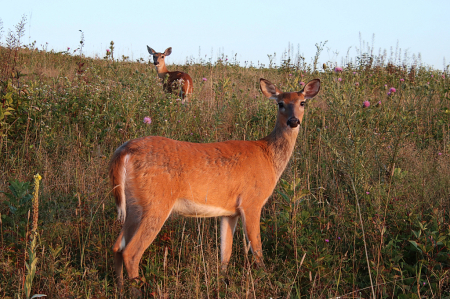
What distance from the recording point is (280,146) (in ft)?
13.4

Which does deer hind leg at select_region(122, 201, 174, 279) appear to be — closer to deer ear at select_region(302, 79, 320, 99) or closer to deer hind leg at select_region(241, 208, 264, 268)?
deer hind leg at select_region(241, 208, 264, 268)

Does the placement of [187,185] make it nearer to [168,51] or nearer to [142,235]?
[142,235]

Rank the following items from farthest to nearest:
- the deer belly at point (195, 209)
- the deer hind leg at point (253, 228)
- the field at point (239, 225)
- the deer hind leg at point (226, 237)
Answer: the deer hind leg at point (226, 237), the deer hind leg at point (253, 228), the deer belly at point (195, 209), the field at point (239, 225)

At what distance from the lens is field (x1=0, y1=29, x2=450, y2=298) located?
2.88 meters

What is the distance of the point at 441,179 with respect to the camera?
167 inches

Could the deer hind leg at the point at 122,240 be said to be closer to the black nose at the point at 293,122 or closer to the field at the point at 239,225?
the field at the point at 239,225

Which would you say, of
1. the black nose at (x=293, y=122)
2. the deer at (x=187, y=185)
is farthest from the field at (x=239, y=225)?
the black nose at (x=293, y=122)

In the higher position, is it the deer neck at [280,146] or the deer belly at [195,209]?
the deer neck at [280,146]

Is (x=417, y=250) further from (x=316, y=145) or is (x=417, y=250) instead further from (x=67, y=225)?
(x=67, y=225)

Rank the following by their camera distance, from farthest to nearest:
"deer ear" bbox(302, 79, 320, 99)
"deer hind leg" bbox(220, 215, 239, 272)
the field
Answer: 1. "deer ear" bbox(302, 79, 320, 99)
2. "deer hind leg" bbox(220, 215, 239, 272)
3. the field

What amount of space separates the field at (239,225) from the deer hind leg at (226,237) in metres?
0.11

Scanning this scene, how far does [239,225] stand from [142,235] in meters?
1.41

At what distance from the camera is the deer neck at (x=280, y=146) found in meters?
4.00

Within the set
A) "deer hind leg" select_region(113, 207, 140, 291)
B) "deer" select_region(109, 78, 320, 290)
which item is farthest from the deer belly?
A: "deer hind leg" select_region(113, 207, 140, 291)
